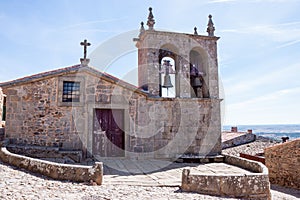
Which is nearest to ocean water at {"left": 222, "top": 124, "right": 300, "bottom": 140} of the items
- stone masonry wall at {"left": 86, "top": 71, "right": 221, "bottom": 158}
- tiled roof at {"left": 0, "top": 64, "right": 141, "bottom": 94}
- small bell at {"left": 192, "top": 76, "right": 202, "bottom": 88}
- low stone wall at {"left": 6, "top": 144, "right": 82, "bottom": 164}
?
small bell at {"left": 192, "top": 76, "right": 202, "bottom": 88}

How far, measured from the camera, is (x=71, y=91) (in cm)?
973

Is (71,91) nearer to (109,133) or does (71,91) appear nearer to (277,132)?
(109,133)

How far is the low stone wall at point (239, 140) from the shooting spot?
1942 cm

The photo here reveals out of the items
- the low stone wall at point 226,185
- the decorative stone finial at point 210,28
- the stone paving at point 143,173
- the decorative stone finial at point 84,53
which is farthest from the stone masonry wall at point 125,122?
the low stone wall at point 226,185

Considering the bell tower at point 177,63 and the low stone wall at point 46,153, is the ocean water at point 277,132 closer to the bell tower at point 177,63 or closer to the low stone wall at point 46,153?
the bell tower at point 177,63

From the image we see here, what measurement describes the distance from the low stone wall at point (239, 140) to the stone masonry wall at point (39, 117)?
13.7 metres

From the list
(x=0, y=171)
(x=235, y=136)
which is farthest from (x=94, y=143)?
(x=235, y=136)

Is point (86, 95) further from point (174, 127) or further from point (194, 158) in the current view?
point (194, 158)

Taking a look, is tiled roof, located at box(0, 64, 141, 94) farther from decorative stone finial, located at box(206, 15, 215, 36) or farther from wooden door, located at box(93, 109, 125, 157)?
decorative stone finial, located at box(206, 15, 215, 36)

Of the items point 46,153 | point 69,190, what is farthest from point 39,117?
point 69,190

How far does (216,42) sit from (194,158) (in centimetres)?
554

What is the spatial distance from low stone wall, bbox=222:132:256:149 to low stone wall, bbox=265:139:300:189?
5392 millimetres

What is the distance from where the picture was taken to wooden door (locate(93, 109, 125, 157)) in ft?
32.0

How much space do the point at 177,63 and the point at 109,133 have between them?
4360 mm
